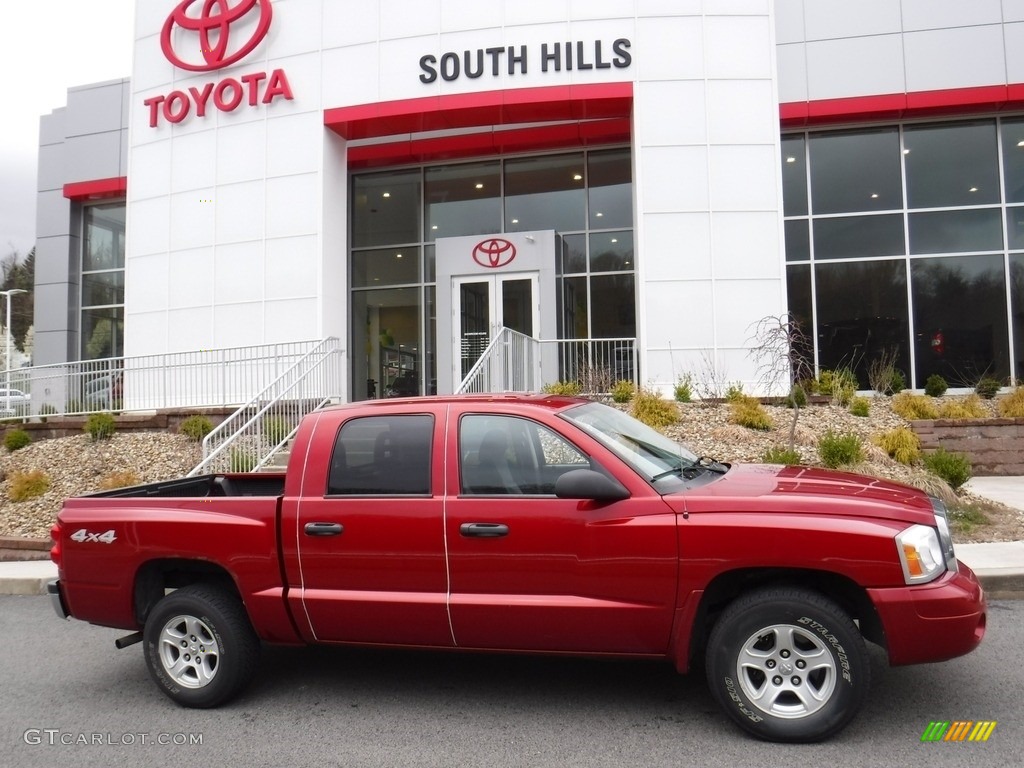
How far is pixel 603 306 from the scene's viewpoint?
689 inches

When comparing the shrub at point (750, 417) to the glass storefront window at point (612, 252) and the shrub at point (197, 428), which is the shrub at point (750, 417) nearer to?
the glass storefront window at point (612, 252)

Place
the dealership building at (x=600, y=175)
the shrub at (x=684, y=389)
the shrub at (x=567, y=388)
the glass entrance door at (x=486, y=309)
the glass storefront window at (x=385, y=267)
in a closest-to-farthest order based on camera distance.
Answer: the shrub at (x=567, y=388) < the shrub at (x=684, y=389) < the dealership building at (x=600, y=175) < the glass entrance door at (x=486, y=309) < the glass storefront window at (x=385, y=267)

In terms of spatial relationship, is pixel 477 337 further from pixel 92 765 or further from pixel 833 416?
pixel 92 765

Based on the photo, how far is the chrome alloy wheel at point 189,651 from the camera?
439cm

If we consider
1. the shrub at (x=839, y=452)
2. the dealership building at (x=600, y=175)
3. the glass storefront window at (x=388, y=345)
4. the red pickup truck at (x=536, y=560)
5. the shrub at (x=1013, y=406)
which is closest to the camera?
the red pickup truck at (x=536, y=560)

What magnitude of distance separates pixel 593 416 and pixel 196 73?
1635cm

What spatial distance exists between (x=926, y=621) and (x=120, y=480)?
982 centimetres

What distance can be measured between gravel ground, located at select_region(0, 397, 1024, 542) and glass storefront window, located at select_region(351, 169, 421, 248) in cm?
823

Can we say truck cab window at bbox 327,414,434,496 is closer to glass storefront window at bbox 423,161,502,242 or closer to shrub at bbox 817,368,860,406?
shrub at bbox 817,368,860,406

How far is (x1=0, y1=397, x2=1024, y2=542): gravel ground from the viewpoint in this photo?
941 cm

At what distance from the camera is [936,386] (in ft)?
49.2

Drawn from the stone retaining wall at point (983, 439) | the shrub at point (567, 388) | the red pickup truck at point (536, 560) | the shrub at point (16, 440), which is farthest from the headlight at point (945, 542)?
the shrub at point (16, 440)

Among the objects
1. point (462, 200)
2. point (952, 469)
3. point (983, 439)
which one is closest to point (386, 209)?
point (462, 200)

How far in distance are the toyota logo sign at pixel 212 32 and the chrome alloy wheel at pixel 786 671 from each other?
16.7 meters
